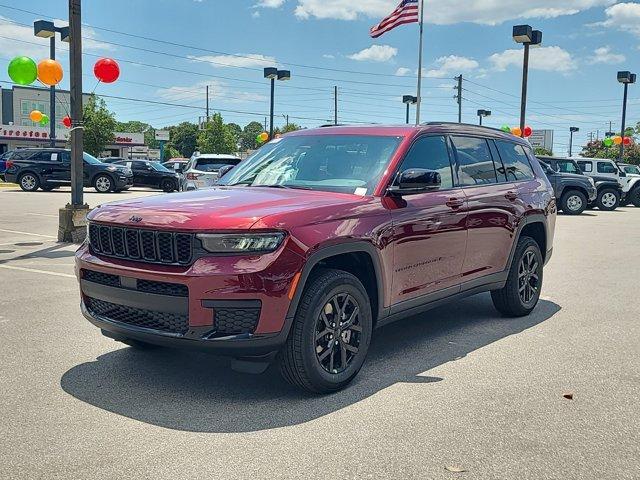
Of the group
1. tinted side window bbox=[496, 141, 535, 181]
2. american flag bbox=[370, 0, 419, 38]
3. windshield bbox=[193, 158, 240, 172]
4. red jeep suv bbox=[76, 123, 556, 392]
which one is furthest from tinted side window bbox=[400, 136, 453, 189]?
american flag bbox=[370, 0, 419, 38]

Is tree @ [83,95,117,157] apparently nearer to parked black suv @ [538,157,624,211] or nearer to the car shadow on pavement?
parked black suv @ [538,157,624,211]

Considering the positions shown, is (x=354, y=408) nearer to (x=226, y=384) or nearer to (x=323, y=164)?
(x=226, y=384)

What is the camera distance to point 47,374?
462 centimetres

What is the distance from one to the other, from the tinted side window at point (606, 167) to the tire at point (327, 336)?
71.3 ft

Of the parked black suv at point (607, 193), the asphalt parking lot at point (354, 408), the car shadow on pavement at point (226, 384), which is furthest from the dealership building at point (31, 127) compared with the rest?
the car shadow on pavement at point (226, 384)

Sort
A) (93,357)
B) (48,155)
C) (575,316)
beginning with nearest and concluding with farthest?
(93,357), (575,316), (48,155)

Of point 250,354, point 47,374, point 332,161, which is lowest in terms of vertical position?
point 47,374

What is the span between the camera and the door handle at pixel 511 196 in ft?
20.2

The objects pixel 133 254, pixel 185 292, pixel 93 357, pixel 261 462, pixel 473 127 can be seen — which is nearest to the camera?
pixel 261 462

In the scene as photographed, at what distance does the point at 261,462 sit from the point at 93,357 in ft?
7.34

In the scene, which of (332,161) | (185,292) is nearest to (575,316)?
(332,161)

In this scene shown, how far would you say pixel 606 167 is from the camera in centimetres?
2400

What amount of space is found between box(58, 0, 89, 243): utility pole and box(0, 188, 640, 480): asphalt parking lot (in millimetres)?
5275

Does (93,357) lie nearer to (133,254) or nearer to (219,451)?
(133,254)
